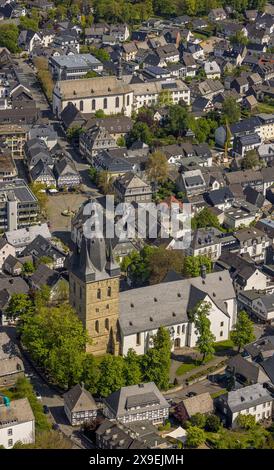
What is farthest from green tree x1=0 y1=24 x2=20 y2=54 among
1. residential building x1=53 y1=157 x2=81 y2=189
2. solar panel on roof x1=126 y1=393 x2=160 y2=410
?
solar panel on roof x1=126 y1=393 x2=160 y2=410

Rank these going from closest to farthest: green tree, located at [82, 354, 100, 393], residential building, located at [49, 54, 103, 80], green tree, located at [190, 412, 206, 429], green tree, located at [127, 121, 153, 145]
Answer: green tree, located at [190, 412, 206, 429], green tree, located at [82, 354, 100, 393], green tree, located at [127, 121, 153, 145], residential building, located at [49, 54, 103, 80]

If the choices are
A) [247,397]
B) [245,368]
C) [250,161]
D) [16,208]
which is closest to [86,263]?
[245,368]

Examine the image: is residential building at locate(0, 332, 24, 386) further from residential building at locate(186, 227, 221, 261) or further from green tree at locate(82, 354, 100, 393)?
residential building at locate(186, 227, 221, 261)

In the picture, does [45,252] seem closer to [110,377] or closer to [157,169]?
[110,377]

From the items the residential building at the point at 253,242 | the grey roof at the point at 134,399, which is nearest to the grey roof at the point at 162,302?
the grey roof at the point at 134,399

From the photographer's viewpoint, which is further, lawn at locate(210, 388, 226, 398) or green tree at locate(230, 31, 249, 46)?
green tree at locate(230, 31, 249, 46)

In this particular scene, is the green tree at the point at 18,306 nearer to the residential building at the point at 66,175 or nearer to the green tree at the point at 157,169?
the residential building at the point at 66,175
